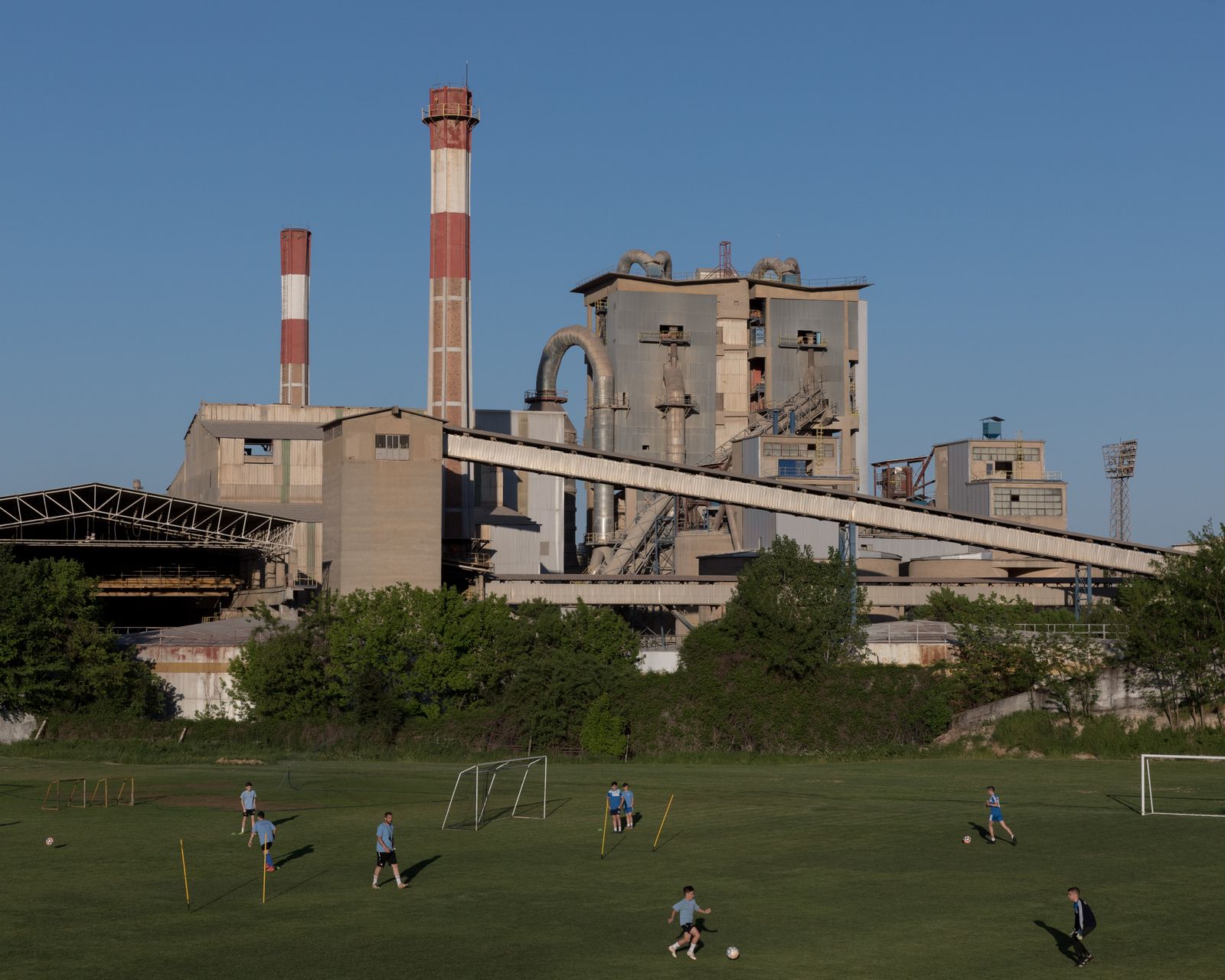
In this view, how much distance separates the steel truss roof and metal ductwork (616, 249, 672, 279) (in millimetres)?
53004

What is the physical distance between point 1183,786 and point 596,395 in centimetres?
8132

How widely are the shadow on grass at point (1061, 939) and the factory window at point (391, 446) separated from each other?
53345 mm

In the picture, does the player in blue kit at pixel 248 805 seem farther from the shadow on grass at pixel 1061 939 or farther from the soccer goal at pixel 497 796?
the shadow on grass at pixel 1061 939

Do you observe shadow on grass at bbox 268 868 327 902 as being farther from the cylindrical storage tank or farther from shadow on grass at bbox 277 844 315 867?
the cylindrical storage tank

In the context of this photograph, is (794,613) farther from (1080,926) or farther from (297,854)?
(1080,926)

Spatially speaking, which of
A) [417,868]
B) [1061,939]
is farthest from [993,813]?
[417,868]

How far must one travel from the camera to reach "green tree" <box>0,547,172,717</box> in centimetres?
6469

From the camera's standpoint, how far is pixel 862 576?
96.8 meters

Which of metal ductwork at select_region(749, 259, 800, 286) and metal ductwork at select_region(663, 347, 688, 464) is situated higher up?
metal ductwork at select_region(749, 259, 800, 286)

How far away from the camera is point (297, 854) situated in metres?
37.5

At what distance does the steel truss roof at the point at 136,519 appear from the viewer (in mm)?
79875

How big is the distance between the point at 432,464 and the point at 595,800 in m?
34.8

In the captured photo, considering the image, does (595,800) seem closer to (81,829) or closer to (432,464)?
(81,829)

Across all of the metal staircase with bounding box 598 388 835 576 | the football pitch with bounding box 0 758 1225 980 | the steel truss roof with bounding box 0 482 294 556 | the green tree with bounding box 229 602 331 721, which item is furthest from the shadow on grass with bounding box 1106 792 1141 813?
the metal staircase with bounding box 598 388 835 576
